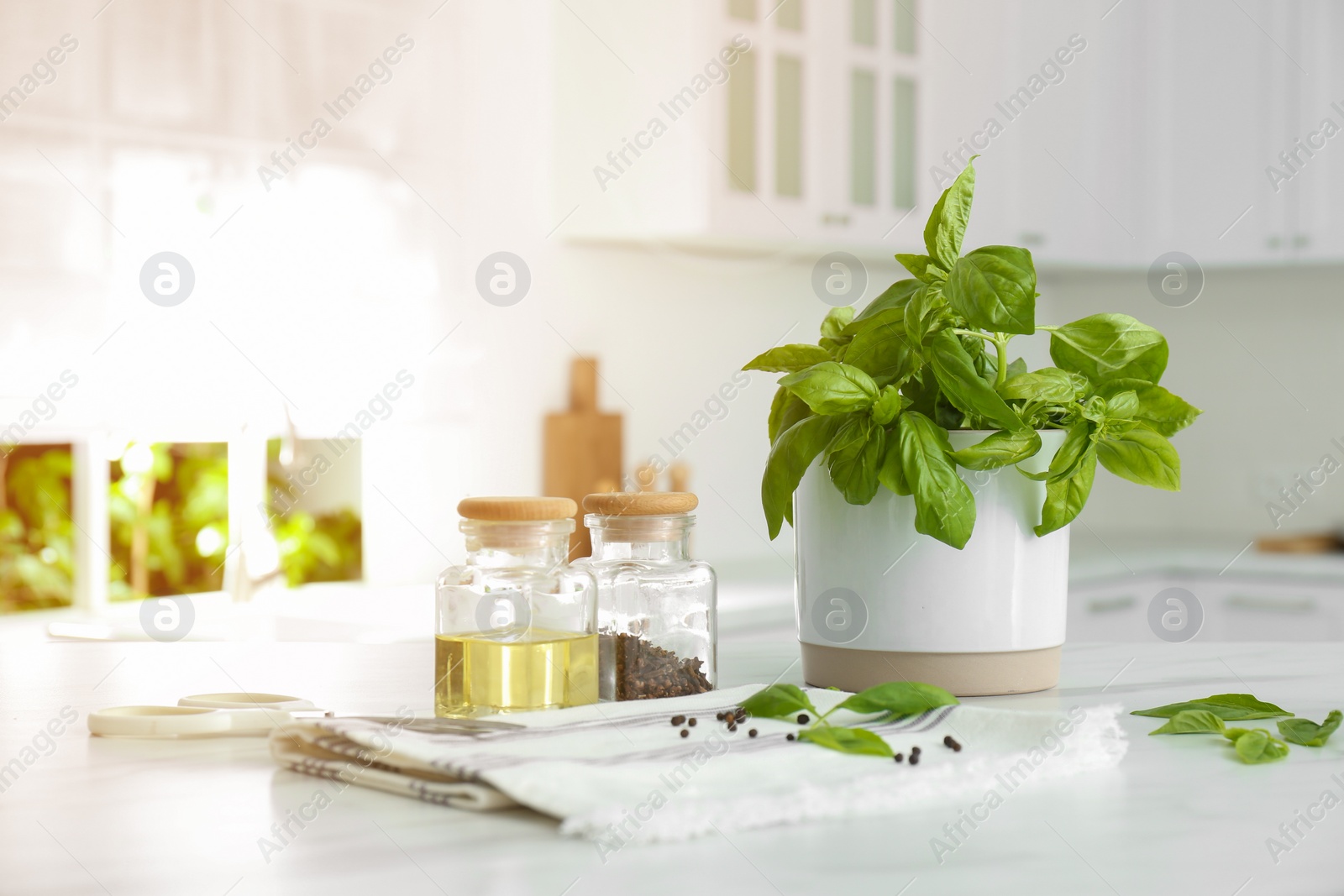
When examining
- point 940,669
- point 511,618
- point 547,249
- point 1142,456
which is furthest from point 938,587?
point 547,249

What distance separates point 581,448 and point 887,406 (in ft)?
7.12

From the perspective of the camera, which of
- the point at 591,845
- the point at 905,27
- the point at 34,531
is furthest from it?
the point at 905,27

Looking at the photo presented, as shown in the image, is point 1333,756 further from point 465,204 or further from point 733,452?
point 733,452

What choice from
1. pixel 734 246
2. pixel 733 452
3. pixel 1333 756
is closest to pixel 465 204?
pixel 734 246

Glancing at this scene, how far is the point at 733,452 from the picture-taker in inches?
139

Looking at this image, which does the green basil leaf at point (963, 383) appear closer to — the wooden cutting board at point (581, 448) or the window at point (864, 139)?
the wooden cutting board at point (581, 448)

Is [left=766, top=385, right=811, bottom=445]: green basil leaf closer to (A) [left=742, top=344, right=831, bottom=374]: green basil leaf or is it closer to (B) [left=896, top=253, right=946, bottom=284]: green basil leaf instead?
(A) [left=742, top=344, right=831, bottom=374]: green basil leaf

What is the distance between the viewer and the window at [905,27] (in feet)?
10.8

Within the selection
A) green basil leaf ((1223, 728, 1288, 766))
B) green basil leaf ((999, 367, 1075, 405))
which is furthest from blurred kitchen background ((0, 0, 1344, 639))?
green basil leaf ((1223, 728, 1288, 766))

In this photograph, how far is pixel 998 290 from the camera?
0.88m

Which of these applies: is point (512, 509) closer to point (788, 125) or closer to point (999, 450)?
point (999, 450)

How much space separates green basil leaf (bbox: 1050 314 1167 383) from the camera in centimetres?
97

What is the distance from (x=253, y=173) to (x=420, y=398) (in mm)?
548

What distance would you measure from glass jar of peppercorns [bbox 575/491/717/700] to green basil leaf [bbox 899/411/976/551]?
0.15m
